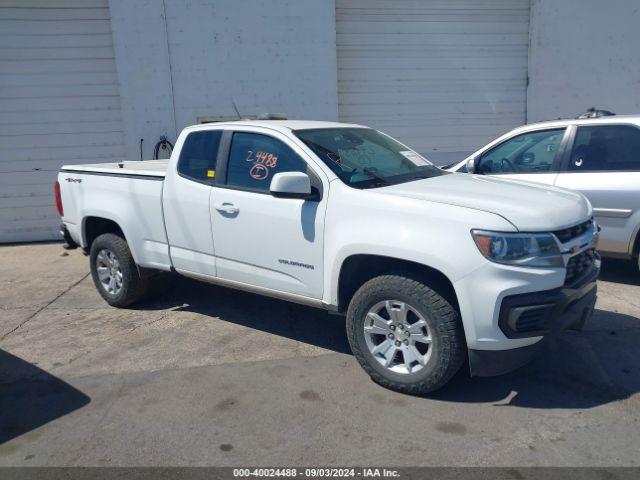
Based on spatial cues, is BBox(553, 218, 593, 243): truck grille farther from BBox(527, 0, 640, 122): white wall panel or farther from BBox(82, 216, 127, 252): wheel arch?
BBox(527, 0, 640, 122): white wall panel

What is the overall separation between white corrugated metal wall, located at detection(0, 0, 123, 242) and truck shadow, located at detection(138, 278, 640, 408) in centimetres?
466

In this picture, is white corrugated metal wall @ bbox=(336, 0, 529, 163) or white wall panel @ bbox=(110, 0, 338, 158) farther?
white corrugated metal wall @ bbox=(336, 0, 529, 163)

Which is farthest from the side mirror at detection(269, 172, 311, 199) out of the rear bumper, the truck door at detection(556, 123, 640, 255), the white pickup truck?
the truck door at detection(556, 123, 640, 255)

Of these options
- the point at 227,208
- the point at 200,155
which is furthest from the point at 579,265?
the point at 200,155

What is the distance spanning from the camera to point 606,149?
585cm

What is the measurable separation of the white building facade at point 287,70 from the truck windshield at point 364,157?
15.8 feet

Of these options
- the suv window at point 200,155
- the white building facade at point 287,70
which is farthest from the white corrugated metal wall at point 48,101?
the suv window at point 200,155

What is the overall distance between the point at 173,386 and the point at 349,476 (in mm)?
1665

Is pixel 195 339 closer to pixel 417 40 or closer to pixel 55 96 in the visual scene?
pixel 55 96

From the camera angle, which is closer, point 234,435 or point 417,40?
point 234,435

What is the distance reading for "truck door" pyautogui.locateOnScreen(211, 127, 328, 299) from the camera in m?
4.11

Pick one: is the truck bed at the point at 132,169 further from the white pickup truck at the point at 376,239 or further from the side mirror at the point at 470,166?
the side mirror at the point at 470,166

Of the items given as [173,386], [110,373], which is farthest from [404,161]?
[110,373]

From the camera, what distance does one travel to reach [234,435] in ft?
11.1
